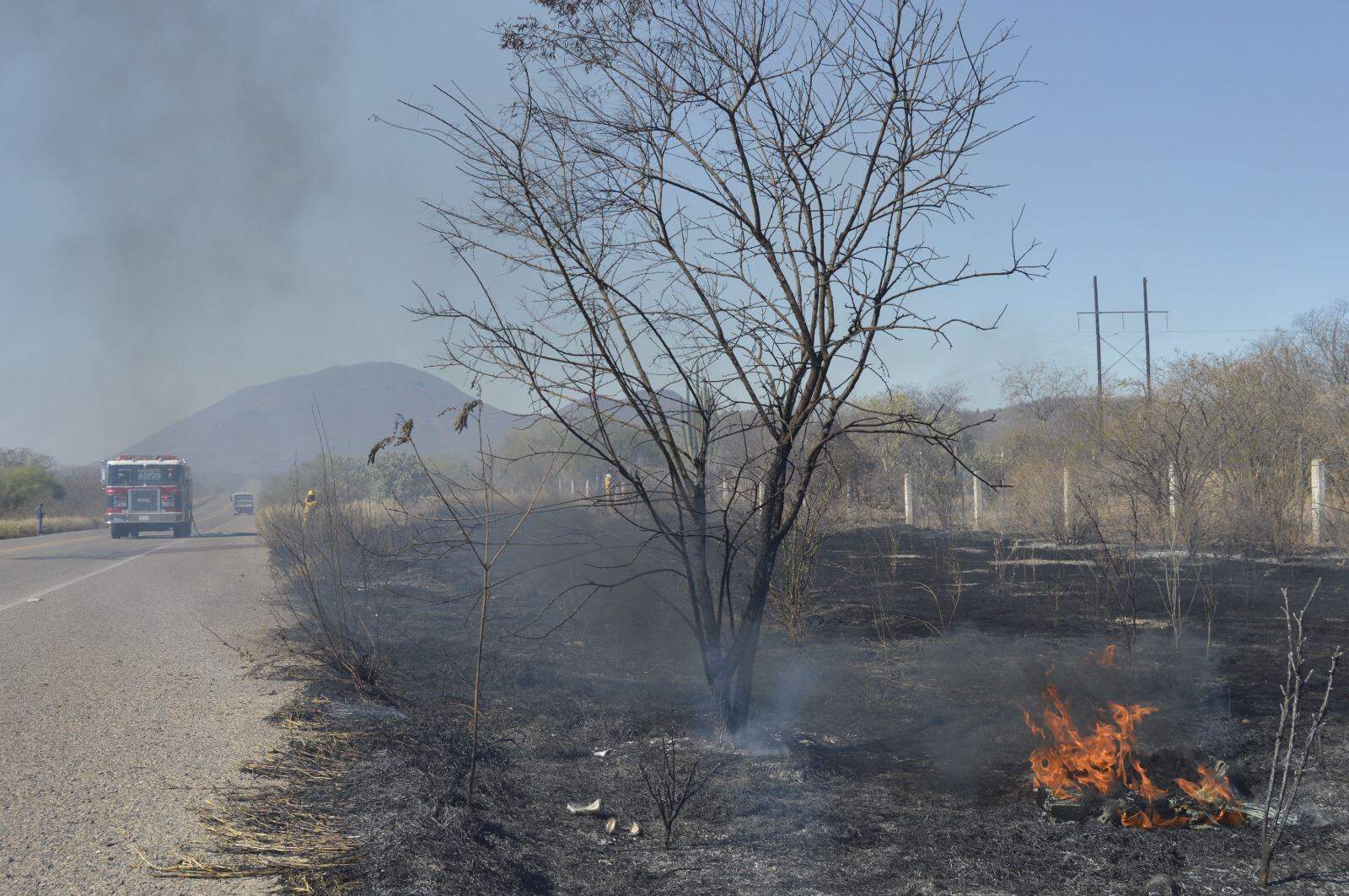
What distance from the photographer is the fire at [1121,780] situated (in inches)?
158

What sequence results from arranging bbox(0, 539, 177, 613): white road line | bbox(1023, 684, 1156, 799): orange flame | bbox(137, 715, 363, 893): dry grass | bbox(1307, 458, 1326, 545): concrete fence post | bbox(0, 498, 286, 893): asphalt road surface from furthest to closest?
bbox(1307, 458, 1326, 545): concrete fence post → bbox(0, 539, 177, 613): white road line → bbox(1023, 684, 1156, 799): orange flame → bbox(0, 498, 286, 893): asphalt road surface → bbox(137, 715, 363, 893): dry grass

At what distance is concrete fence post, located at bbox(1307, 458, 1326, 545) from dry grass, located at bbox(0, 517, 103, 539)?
33810 mm

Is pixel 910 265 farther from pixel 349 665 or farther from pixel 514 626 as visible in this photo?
pixel 514 626

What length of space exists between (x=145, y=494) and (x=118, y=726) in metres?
26.9

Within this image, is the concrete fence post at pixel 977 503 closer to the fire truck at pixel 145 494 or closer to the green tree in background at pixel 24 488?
the fire truck at pixel 145 494

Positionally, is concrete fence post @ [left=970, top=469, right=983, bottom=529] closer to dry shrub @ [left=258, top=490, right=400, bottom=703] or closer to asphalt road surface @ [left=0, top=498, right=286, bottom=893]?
dry shrub @ [left=258, top=490, right=400, bottom=703]

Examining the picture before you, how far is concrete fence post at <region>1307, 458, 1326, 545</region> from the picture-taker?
47.9 feet

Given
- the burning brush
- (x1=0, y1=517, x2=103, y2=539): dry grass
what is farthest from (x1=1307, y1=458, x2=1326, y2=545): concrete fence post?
(x1=0, y1=517, x2=103, y2=539): dry grass

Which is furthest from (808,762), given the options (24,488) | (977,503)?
(24,488)

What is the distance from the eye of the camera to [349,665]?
605 cm

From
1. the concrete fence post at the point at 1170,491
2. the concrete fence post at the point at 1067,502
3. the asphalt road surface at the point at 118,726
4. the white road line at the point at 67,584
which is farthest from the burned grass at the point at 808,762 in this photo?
the concrete fence post at the point at 1067,502

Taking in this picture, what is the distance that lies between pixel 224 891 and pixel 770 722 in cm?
346

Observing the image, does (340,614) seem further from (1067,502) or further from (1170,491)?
(1067,502)

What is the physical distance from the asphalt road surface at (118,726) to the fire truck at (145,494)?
58.2 ft
